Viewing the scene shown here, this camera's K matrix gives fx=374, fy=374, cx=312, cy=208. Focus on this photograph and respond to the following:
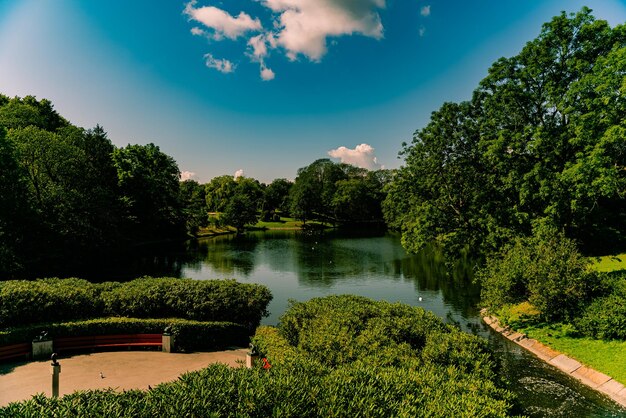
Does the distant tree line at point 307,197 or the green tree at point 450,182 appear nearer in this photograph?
the green tree at point 450,182

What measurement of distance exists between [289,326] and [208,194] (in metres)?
116

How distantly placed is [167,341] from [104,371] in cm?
273

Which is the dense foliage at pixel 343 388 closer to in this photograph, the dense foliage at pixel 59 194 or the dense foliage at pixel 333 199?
the dense foliage at pixel 59 194

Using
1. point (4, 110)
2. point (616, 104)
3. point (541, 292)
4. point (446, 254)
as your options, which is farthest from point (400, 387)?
point (4, 110)

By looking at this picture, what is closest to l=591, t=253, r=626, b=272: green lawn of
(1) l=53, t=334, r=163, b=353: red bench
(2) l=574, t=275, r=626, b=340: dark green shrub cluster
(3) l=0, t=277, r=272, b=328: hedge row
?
(2) l=574, t=275, r=626, b=340: dark green shrub cluster

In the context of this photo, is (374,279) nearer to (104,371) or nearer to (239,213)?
(104,371)

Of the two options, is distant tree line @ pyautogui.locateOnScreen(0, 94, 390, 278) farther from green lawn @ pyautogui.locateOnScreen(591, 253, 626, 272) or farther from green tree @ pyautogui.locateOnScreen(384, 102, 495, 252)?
green lawn @ pyautogui.locateOnScreen(591, 253, 626, 272)

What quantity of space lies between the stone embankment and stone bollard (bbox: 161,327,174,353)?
17.5 m

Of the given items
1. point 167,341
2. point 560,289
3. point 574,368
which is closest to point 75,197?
point 167,341

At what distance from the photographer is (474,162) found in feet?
100

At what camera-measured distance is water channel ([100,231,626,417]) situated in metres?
14.9

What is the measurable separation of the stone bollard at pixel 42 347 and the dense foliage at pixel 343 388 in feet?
33.5

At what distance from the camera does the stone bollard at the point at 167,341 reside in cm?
1612

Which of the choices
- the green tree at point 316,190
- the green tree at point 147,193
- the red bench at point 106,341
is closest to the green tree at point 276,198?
the green tree at point 316,190
